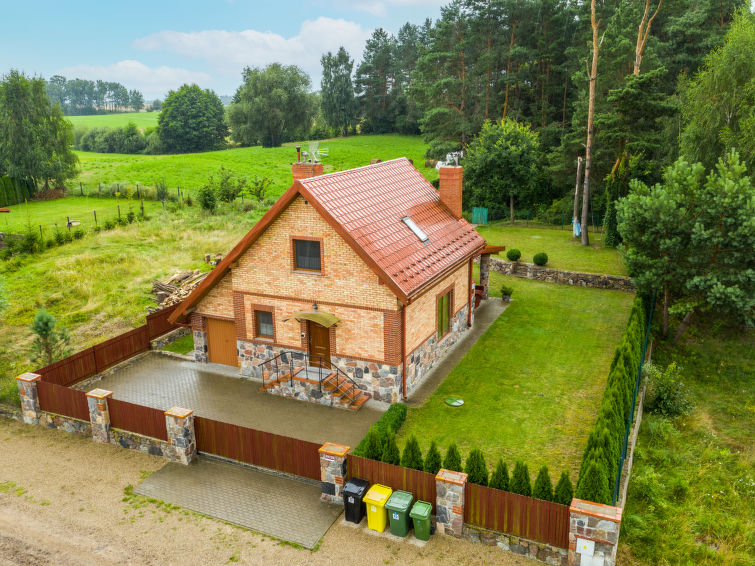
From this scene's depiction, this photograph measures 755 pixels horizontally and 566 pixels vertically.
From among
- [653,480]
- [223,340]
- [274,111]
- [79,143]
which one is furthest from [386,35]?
[653,480]

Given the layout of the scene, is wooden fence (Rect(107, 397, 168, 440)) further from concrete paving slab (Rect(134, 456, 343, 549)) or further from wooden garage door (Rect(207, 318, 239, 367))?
wooden garage door (Rect(207, 318, 239, 367))

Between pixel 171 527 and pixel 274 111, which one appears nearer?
pixel 171 527

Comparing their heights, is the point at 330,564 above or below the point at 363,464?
below

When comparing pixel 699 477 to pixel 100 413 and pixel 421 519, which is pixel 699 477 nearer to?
pixel 421 519

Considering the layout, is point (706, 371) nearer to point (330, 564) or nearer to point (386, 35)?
point (330, 564)

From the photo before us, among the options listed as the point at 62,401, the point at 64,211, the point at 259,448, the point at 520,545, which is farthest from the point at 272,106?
the point at 520,545

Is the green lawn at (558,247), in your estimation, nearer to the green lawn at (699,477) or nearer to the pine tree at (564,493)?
the green lawn at (699,477)

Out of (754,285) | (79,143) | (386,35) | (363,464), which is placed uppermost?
(386,35)
